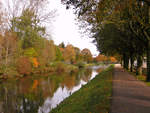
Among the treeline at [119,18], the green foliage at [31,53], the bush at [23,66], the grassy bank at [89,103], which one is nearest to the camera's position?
the grassy bank at [89,103]

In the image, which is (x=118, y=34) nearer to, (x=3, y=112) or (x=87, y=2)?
(x=87, y=2)

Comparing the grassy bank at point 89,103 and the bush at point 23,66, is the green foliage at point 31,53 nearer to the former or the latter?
the bush at point 23,66

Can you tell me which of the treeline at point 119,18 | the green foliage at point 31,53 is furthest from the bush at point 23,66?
the treeline at point 119,18

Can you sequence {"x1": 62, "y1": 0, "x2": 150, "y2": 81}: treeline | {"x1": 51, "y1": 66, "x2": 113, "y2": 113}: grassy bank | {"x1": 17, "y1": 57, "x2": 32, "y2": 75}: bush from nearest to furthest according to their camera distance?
{"x1": 51, "y1": 66, "x2": 113, "y2": 113}: grassy bank, {"x1": 62, "y1": 0, "x2": 150, "y2": 81}: treeline, {"x1": 17, "y1": 57, "x2": 32, "y2": 75}: bush

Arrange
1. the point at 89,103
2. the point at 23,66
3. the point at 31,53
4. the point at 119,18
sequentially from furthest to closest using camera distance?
the point at 31,53 → the point at 23,66 → the point at 119,18 → the point at 89,103

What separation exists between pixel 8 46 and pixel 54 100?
13551 mm

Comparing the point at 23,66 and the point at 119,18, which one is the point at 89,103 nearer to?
the point at 119,18

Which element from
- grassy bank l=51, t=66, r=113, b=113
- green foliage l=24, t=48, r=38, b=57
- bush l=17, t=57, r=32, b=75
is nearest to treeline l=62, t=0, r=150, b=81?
grassy bank l=51, t=66, r=113, b=113

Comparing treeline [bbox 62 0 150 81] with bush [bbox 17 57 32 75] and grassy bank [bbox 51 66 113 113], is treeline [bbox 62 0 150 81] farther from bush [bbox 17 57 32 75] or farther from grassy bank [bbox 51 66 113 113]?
bush [bbox 17 57 32 75]

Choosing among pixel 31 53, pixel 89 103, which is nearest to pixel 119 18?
pixel 89 103

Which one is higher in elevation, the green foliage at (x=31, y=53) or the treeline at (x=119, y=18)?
the treeline at (x=119, y=18)

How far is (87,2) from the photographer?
7.90 m

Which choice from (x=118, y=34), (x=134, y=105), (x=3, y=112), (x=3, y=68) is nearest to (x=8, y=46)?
(x=3, y=68)

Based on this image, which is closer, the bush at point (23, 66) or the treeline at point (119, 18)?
the treeline at point (119, 18)
